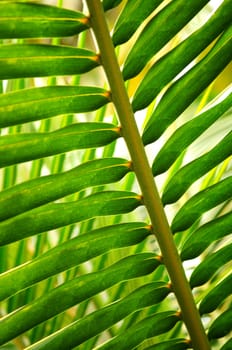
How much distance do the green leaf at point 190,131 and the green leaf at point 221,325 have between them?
0.24 meters

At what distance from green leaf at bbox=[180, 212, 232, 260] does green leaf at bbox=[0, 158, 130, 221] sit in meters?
0.13

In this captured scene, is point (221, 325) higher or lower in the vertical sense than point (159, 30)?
lower

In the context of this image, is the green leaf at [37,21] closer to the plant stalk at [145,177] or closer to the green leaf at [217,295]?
the plant stalk at [145,177]

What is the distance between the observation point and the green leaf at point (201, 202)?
0.69 m

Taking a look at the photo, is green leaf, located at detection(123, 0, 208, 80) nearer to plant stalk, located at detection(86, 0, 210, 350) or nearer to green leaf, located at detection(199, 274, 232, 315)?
plant stalk, located at detection(86, 0, 210, 350)

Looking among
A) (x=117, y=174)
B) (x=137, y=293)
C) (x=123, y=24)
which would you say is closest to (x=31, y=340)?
(x=137, y=293)

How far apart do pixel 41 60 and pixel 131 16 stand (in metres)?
0.12

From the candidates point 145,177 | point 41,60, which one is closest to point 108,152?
point 145,177

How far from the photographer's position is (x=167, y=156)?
69cm

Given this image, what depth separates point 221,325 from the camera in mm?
759

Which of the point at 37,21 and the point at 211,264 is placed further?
the point at 211,264

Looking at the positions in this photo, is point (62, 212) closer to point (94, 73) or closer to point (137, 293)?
point (137, 293)

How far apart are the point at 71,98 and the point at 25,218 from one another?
0.16 m

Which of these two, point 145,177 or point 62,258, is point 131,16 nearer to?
point 145,177
